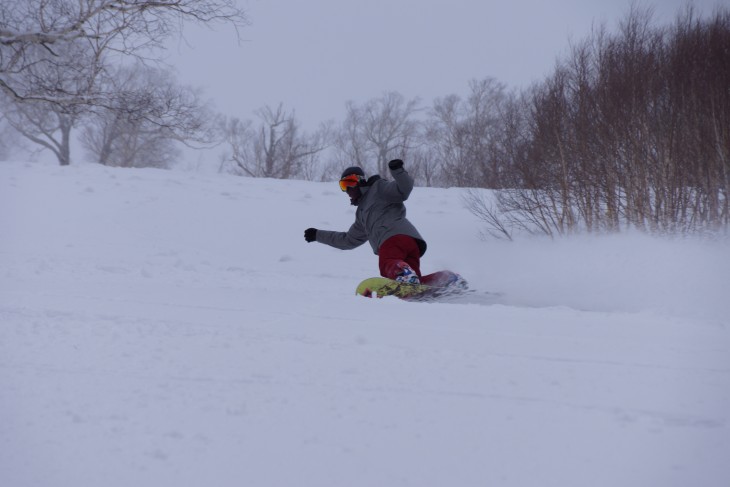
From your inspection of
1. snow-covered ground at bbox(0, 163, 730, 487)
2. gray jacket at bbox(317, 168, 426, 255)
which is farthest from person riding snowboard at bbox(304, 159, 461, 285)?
snow-covered ground at bbox(0, 163, 730, 487)

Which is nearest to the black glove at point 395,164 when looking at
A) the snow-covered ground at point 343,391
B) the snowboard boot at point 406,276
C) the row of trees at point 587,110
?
the snowboard boot at point 406,276

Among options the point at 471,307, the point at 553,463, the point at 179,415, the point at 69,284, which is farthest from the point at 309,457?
the point at 69,284

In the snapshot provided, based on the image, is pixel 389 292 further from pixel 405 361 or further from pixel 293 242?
pixel 293 242

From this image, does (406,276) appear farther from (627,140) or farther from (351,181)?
(627,140)

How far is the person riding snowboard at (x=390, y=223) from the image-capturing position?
454 centimetres

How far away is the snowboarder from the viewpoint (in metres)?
4.53

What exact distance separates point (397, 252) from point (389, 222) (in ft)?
0.93

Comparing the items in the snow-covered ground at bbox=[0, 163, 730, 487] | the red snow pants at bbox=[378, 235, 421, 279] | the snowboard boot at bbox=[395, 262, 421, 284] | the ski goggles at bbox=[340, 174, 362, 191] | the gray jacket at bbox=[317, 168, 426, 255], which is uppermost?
the ski goggles at bbox=[340, 174, 362, 191]

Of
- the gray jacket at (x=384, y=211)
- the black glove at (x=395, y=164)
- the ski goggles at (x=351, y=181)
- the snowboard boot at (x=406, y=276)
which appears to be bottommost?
the snowboard boot at (x=406, y=276)

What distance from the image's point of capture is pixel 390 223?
475 centimetres

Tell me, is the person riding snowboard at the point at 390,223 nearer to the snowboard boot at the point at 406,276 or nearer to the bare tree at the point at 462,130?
the snowboard boot at the point at 406,276

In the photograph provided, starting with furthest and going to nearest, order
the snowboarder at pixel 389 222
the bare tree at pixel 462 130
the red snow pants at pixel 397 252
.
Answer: the bare tree at pixel 462 130
the red snow pants at pixel 397 252
the snowboarder at pixel 389 222

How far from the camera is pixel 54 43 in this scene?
669 cm

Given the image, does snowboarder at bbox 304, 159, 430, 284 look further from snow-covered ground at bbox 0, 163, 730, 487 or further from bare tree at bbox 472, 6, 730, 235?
bare tree at bbox 472, 6, 730, 235
